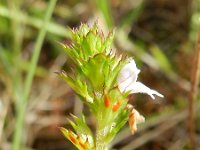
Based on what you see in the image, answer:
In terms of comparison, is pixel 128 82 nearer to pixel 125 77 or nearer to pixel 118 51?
pixel 125 77

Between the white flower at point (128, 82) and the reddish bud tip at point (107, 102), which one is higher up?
the white flower at point (128, 82)

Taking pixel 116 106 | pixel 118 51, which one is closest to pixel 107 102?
pixel 116 106

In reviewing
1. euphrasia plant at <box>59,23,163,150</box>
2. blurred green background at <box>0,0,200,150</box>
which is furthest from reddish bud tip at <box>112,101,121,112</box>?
blurred green background at <box>0,0,200,150</box>

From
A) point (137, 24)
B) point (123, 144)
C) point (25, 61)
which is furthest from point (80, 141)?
point (137, 24)

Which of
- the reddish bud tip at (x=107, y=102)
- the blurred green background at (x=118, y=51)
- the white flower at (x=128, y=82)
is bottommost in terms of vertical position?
the reddish bud tip at (x=107, y=102)

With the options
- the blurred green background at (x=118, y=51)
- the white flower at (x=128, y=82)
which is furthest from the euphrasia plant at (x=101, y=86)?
the blurred green background at (x=118, y=51)

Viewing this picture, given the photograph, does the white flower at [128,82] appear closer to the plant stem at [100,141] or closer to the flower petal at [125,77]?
the flower petal at [125,77]

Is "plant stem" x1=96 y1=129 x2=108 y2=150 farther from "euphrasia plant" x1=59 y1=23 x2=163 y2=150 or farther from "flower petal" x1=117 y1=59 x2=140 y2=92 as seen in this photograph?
"flower petal" x1=117 y1=59 x2=140 y2=92
